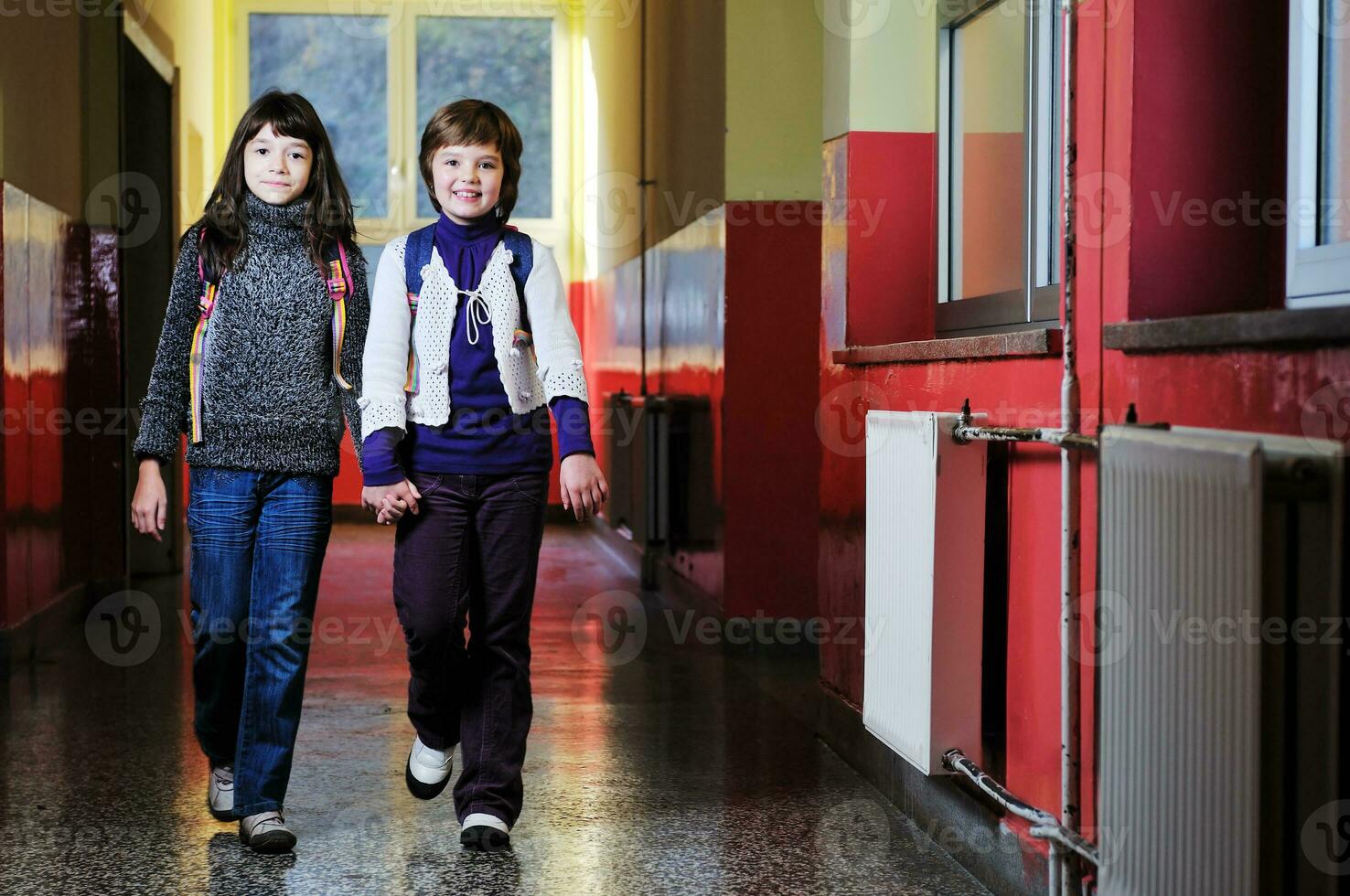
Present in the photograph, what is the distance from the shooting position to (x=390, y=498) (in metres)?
2.43

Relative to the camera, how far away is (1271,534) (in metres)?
1.55

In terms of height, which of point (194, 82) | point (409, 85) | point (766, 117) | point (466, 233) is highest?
point (409, 85)

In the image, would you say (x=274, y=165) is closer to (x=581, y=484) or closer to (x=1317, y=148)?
(x=581, y=484)

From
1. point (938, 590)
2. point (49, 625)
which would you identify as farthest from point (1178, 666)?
point (49, 625)

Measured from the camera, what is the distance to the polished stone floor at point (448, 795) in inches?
96.5

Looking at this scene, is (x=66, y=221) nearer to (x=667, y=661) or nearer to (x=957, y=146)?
(x=667, y=661)

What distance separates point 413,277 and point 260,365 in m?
0.30

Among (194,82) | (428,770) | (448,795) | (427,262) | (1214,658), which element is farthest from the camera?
(194,82)

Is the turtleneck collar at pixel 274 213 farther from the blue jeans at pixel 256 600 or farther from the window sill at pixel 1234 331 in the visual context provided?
the window sill at pixel 1234 331

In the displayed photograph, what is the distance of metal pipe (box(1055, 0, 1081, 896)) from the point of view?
207 cm

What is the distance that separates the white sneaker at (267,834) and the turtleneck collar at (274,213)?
1.01m

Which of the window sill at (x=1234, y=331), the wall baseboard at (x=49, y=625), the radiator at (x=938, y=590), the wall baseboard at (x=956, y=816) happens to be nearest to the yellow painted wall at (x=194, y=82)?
the wall baseboard at (x=49, y=625)

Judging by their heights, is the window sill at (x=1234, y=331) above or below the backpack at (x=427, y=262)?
below

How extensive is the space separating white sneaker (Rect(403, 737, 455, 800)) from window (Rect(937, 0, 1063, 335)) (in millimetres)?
1310
